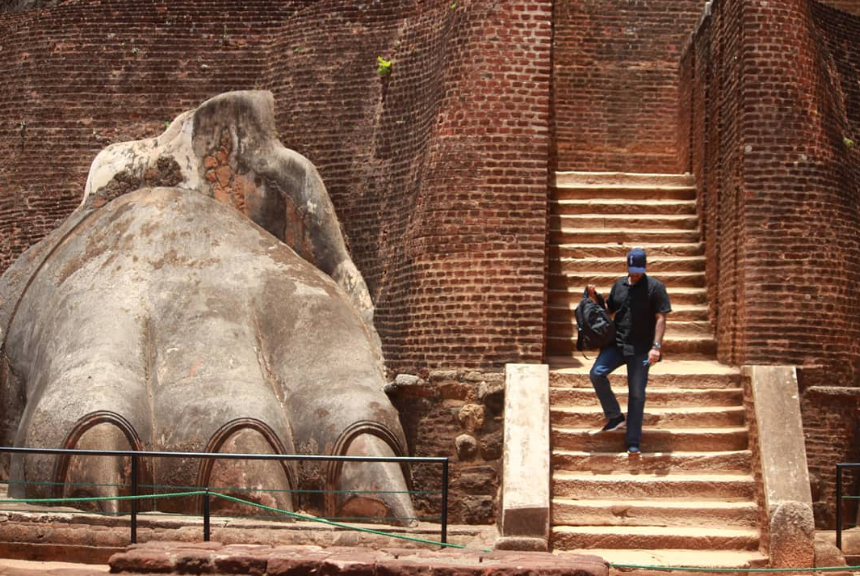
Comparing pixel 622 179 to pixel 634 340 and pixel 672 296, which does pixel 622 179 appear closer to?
pixel 672 296

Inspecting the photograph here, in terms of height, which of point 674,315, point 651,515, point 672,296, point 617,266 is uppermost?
point 617,266

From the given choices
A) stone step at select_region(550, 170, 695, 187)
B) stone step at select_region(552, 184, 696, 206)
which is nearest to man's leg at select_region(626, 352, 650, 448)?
stone step at select_region(552, 184, 696, 206)

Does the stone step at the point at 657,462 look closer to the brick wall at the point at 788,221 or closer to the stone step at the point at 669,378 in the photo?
the stone step at the point at 669,378

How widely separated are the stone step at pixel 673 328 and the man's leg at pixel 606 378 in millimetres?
1798

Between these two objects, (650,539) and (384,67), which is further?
(384,67)

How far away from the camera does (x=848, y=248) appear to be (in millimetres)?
11734

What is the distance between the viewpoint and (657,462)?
1033cm

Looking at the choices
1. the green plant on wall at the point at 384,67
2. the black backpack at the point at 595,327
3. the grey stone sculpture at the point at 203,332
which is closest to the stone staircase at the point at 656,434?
the black backpack at the point at 595,327

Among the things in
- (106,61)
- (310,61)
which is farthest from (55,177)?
(310,61)

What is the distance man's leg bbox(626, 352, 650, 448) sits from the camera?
10148mm

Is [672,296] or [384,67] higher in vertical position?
[384,67]

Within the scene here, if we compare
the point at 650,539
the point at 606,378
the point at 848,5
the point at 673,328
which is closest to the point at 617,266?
the point at 673,328

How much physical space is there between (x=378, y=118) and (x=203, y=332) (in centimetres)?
345

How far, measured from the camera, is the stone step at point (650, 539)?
9664mm
